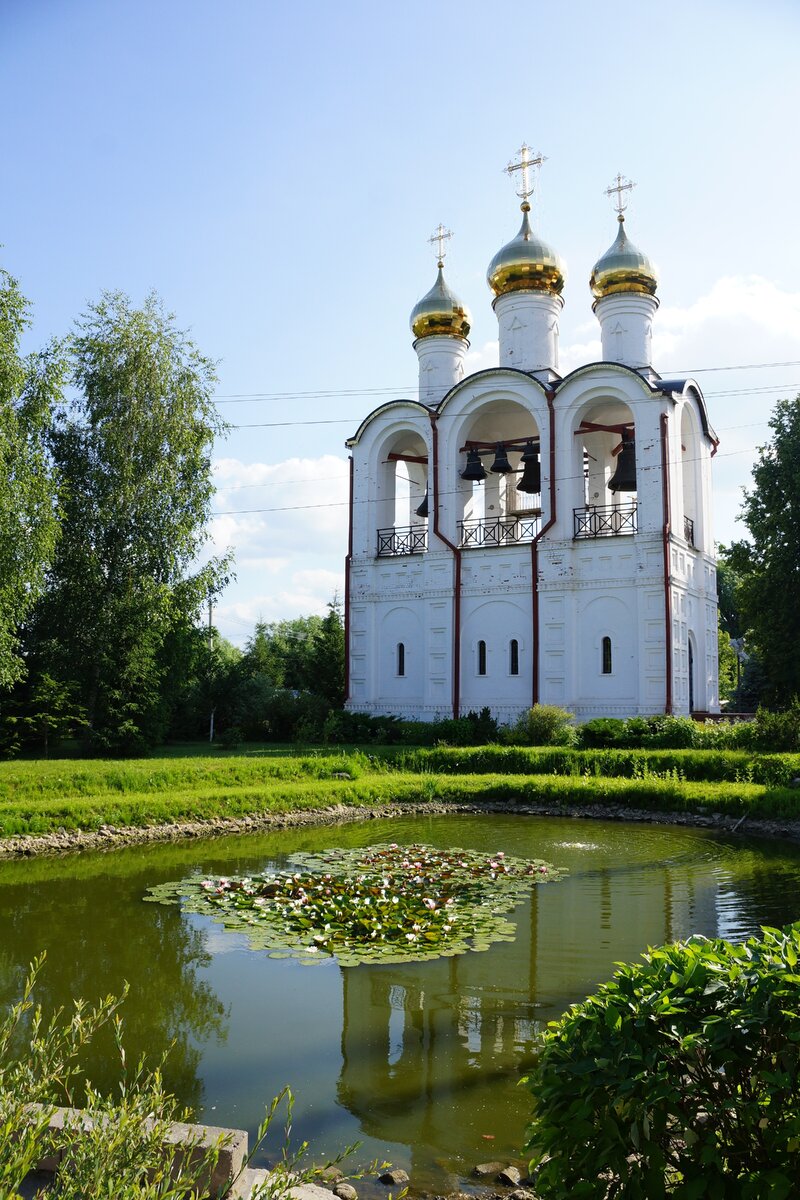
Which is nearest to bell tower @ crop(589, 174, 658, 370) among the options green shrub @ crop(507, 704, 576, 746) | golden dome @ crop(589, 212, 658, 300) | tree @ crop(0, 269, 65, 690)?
golden dome @ crop(589, 212, 658, 300)

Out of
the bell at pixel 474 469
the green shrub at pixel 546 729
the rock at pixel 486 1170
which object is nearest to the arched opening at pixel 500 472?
the bell at pixel 474 469

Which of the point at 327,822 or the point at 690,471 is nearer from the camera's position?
the point at 327,822

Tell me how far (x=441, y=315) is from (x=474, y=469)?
21.1ft

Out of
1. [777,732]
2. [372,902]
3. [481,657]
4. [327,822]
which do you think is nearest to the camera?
[372,902]

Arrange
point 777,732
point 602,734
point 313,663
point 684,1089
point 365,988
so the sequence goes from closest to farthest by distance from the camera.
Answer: point 684,1089 → point 365,988 → point 777,732 → point 602,734 → point 313,663

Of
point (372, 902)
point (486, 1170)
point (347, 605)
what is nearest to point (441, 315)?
point (347, 605)

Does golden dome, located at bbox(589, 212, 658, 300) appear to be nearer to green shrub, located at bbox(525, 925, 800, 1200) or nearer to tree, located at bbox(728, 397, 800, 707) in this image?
tree, located at bbox(728, 397, 800, 707)

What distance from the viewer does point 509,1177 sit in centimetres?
400

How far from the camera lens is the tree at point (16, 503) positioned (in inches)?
723

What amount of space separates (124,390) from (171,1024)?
20310mm

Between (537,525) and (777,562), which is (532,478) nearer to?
(537,525)

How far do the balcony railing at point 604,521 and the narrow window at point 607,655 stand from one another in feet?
9.26

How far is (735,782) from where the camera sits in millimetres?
16500

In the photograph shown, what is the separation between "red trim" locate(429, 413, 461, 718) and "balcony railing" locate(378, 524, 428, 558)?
98 centimetres
